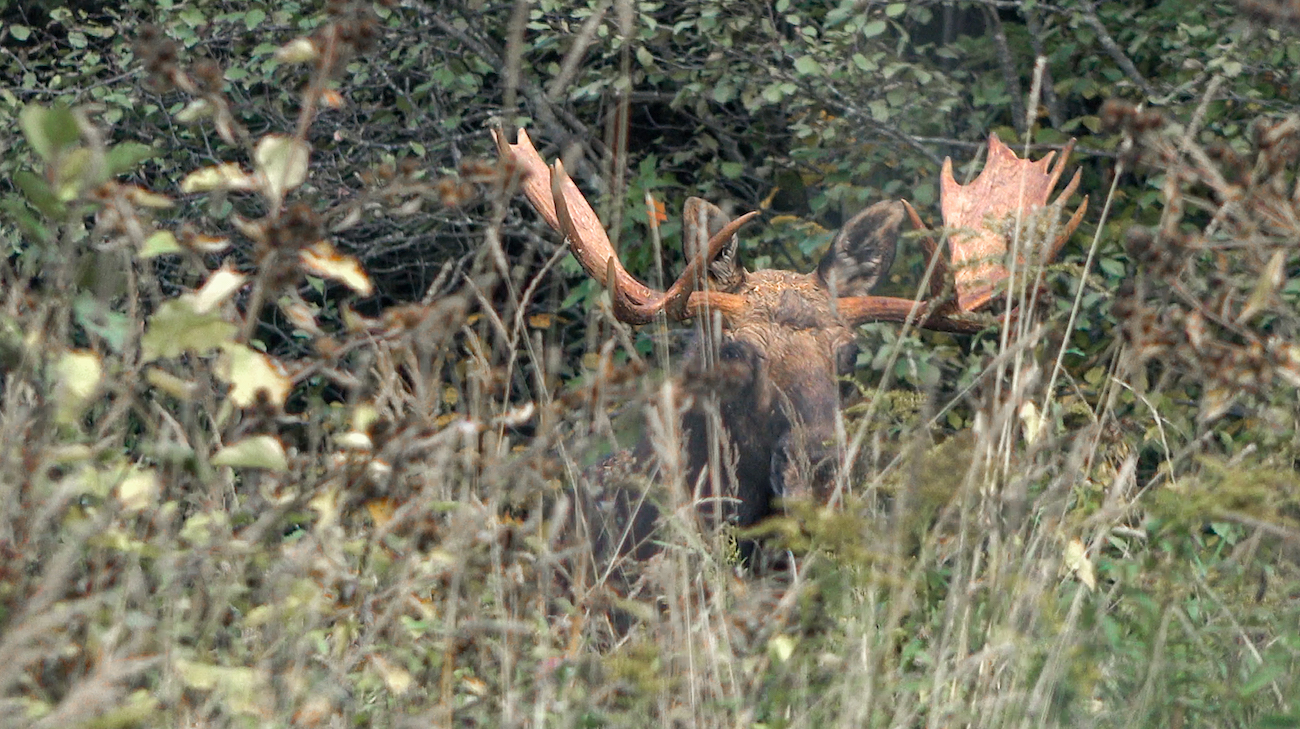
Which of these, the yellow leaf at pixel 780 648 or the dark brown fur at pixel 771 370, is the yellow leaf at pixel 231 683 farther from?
the dark brown fur at pixel 771 370

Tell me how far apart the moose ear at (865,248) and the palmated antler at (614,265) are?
1.37ft

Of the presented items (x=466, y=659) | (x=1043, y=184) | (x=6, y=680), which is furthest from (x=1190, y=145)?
(x=1043, y=184)

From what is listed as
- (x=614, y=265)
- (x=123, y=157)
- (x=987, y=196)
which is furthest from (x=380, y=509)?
(x=987, y=196)

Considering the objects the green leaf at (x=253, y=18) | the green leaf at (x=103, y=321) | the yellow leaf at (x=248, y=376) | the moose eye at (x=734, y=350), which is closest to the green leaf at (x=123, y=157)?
the green leaf at (x=103, y=321)

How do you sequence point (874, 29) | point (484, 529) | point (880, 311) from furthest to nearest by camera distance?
point (874, 29)
point (880, 311)
point (484, 529)

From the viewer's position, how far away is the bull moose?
4656 mm

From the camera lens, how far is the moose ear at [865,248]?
209 inches

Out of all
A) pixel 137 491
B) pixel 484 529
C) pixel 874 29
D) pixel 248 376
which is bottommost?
pixel 874 29

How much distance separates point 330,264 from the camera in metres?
2.22

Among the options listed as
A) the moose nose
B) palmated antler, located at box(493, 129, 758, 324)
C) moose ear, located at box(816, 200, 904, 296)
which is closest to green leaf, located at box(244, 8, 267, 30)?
palmated antler, located at box(493, 129, 758, 324)

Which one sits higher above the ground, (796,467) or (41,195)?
(41,195)

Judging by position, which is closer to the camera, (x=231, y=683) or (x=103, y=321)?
(x=231, y=683)

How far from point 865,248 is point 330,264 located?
3456 millimetres

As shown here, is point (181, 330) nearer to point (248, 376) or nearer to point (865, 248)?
point (248, 376)
